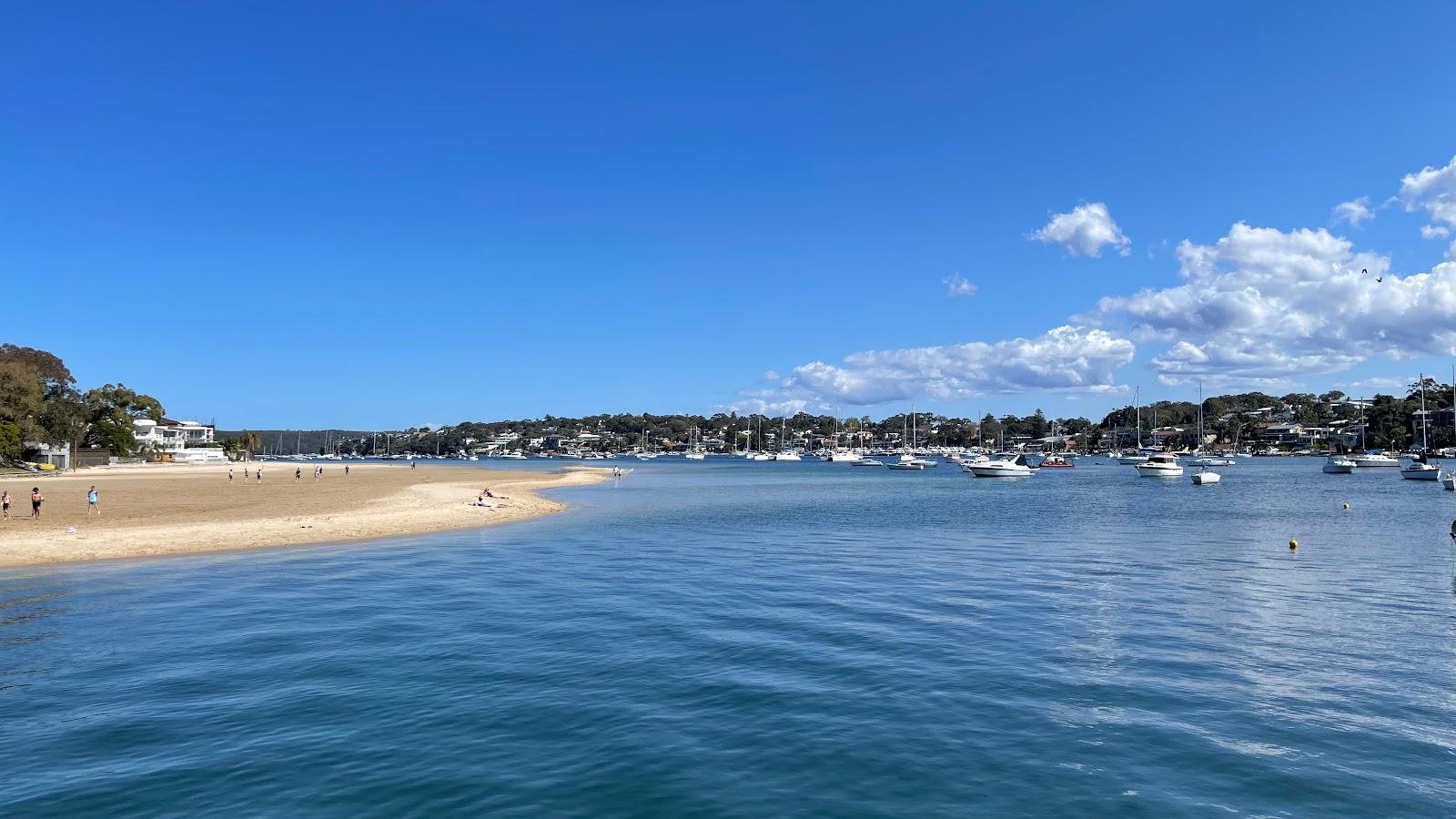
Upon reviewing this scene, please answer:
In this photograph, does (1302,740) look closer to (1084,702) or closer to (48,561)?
(1084,702)

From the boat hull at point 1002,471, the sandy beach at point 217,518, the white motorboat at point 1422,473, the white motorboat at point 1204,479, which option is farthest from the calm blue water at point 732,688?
the boat hull at point 1002,471

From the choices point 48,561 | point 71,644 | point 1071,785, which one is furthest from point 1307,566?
point 48,561

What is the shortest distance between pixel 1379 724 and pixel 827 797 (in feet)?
28.6

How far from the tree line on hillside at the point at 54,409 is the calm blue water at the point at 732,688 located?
290 feet

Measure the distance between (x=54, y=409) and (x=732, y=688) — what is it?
126 metres

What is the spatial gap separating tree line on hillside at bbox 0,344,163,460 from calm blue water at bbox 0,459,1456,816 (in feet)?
290

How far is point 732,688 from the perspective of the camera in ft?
49.2

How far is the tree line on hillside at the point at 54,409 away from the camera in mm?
97125

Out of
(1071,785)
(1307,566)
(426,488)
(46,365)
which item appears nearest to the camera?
(1071,785)

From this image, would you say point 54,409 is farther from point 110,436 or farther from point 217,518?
point 217,518

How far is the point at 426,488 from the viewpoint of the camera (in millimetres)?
79938

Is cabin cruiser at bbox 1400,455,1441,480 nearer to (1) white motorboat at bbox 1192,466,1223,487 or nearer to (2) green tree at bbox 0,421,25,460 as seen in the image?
(1) white motorboat at bbox 1192,466,1223,487

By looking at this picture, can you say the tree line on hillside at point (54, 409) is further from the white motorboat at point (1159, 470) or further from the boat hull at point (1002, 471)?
the white motorboat at point (1159, 470)

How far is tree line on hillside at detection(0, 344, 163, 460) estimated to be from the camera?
9712cm
